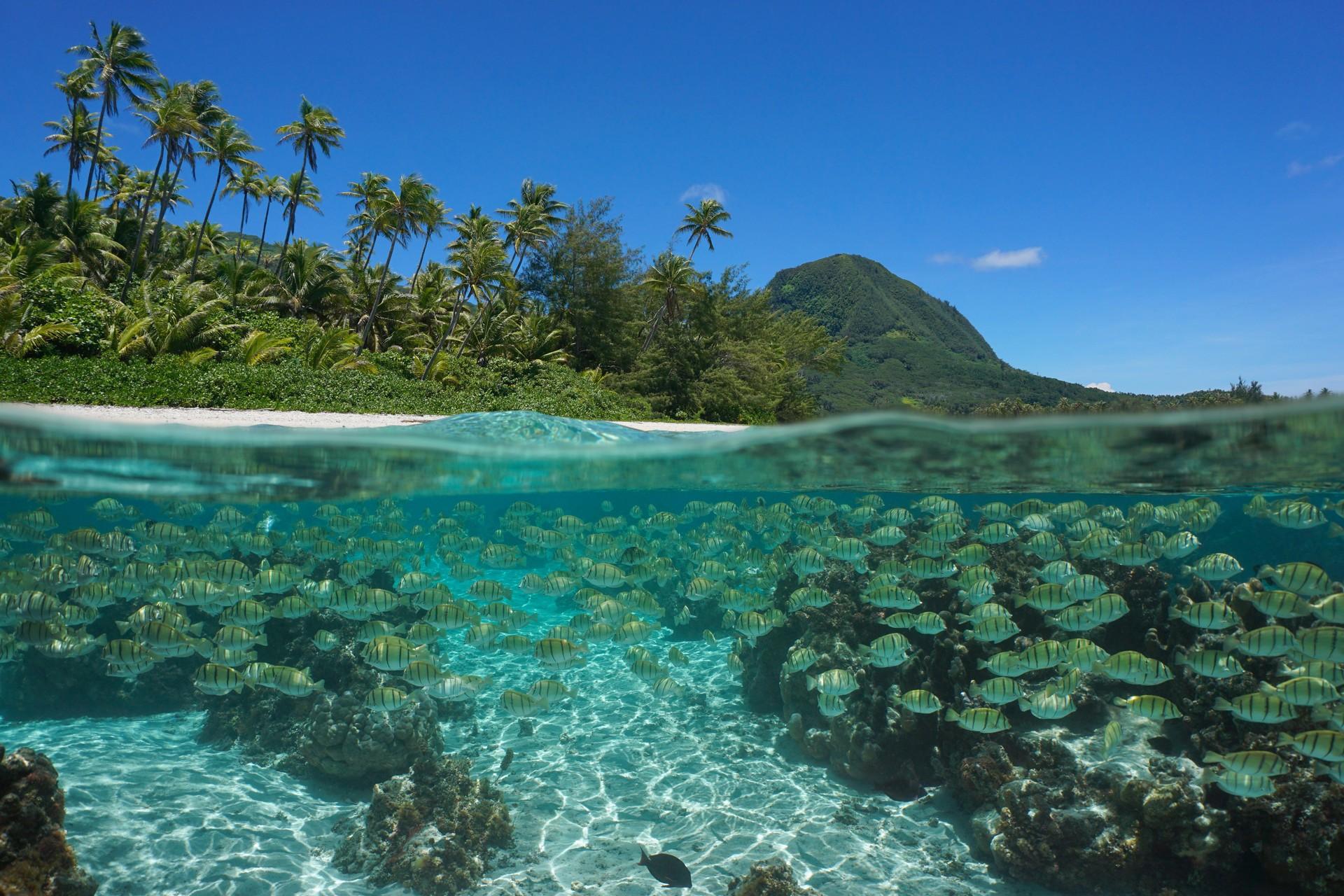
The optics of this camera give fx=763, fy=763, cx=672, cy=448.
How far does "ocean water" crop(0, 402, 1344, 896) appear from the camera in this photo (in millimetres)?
9148

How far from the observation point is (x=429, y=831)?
927 cm

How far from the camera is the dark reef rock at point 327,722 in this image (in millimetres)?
10453

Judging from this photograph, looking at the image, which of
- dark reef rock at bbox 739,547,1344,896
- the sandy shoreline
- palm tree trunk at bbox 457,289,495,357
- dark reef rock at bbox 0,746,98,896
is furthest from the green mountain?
dark reef rock at bbox 0,746,98,896

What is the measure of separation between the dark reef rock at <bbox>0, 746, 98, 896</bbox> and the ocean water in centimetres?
106

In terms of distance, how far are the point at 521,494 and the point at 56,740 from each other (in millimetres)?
11008

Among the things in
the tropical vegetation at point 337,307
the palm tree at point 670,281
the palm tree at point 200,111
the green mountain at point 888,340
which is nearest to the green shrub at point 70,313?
the tropical vegetation at point 337,307

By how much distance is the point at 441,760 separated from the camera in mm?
10266

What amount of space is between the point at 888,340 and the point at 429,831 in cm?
9552

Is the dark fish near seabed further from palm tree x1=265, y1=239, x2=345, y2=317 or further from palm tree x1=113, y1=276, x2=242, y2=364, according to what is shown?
palm tree x1=265, y1=239, x2=345, y2=317

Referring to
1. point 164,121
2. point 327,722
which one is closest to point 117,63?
point 164,121

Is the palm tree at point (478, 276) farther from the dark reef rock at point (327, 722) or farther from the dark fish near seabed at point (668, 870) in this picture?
the dark fish near seabed at point (668, 870)

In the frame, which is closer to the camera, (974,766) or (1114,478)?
(974,766)

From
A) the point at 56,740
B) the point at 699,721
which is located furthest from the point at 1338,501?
the point at 56,740

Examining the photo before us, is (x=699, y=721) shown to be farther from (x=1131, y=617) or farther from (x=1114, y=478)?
(x=1114, y=478)
